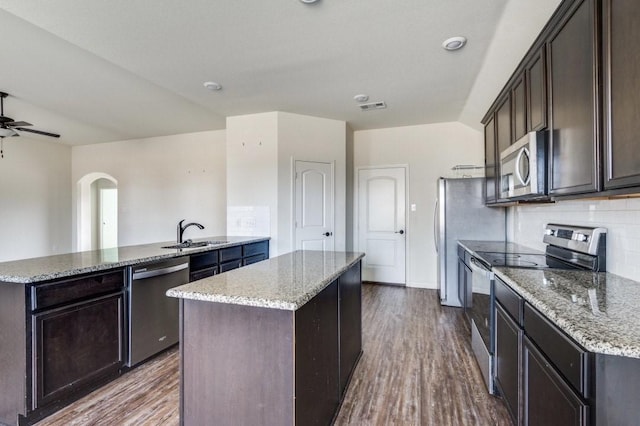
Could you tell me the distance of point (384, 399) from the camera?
2092 mm

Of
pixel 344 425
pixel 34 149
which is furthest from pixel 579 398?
pixel 34 149

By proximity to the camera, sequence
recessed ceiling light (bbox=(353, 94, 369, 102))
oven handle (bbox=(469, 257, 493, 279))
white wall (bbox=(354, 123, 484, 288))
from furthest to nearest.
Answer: white wall (bbox=(354, 123, 484, 288)) → recessed ceiling light (bbox=(353, 94, 369, 102)) → oven handle (bbox=(469, 257, 493, 279))

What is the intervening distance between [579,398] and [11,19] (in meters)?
3.96

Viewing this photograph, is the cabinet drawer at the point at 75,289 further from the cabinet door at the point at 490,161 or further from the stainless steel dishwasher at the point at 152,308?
the cabinet door at the point at 490,161

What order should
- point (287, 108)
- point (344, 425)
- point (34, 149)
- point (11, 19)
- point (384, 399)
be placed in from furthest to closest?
point (34, 149), point (287, 108), point (11, 19), point (384, 399), point (344, 425)

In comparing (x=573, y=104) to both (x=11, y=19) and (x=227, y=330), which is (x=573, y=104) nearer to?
(x=227, y=330)

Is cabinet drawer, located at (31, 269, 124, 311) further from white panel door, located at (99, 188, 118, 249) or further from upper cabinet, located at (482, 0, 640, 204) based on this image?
white panel door, located at (99, 188, 118, 249)

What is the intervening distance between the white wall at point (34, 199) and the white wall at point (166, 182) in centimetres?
84

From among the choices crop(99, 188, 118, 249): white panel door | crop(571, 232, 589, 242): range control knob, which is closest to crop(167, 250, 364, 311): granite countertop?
crop(571, 232, 589, 242): range control knob

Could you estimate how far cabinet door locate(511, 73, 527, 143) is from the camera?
2324 mm

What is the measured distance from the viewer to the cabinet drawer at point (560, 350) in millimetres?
972

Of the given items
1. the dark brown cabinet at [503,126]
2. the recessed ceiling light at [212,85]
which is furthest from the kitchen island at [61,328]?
the dark brown cabinet at [503,126]

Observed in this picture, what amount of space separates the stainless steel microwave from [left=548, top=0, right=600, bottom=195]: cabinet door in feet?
0.24

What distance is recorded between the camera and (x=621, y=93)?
4.03 ft
